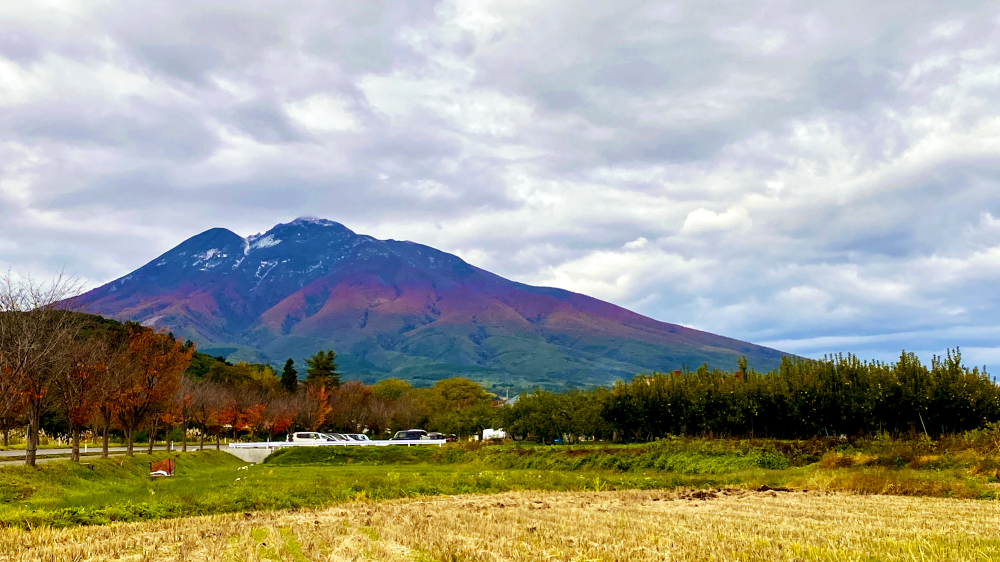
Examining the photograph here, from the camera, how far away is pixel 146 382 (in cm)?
3950

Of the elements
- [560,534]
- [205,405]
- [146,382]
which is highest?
[146,382]

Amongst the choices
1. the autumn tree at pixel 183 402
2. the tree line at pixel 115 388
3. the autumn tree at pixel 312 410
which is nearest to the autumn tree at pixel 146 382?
the tree line at pixel 115 388

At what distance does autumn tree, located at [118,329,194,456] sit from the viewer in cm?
3891

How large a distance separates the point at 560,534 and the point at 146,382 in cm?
3429

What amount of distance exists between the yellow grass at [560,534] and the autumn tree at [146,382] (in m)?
26.2

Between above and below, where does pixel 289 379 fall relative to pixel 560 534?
above

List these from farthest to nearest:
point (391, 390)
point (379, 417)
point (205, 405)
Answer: point (391, 390)
point (379, 417)
point (205, 405)

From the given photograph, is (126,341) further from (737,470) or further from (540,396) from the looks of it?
(737,470)

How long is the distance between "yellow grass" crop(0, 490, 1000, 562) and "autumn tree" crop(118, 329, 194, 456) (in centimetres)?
2617

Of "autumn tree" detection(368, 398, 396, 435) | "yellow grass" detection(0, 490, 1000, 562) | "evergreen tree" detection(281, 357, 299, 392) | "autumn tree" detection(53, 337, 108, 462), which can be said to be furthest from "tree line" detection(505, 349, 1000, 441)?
"evergreen tree" detection(281, 357, 299, 392)

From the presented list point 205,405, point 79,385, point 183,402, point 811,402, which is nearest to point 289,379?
point 205,405

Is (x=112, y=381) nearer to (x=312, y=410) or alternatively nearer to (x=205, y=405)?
(x=205, y=405)

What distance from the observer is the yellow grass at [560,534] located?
10.2 m

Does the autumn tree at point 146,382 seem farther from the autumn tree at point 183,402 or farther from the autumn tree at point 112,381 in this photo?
the autumn tree at point 183,402
